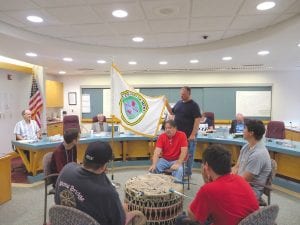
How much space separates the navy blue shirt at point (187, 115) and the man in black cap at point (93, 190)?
2.47m

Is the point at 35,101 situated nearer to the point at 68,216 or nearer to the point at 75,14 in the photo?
the point at 75,14

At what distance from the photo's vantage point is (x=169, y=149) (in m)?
3.38

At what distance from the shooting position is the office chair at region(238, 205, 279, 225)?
1.31m

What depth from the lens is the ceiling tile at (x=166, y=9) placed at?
8.83 ft

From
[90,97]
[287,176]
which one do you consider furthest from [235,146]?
[90,97]

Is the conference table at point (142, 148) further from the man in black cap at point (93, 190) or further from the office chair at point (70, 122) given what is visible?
the man in black cap at point (93, 190)

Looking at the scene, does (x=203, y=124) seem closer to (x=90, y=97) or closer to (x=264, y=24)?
(x=264, y=24)

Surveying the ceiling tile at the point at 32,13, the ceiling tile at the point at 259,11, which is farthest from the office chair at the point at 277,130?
the ceiling tile at the point at 32,13

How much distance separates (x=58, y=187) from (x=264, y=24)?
339cm

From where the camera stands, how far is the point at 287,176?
3.84 meters

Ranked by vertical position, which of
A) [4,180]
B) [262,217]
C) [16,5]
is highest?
[16,5]

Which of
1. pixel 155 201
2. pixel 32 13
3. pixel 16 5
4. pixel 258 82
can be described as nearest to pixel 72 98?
pixel 32 13

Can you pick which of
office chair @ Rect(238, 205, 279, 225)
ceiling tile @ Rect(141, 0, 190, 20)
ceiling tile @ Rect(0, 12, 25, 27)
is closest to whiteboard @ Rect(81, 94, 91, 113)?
ceiling tile @ Rect(0, 12, 25, 27)

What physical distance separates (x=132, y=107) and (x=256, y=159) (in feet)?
6.92
